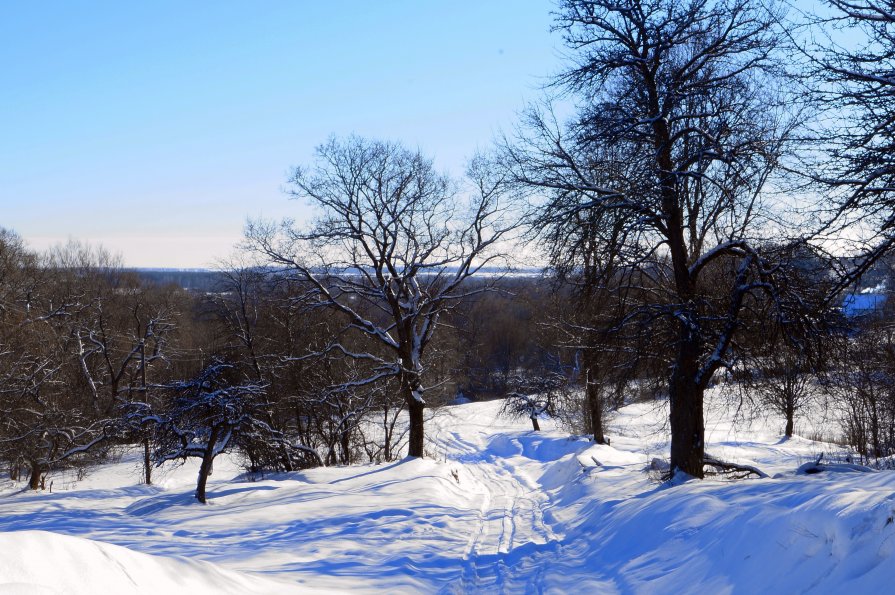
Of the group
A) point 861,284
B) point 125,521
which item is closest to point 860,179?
point 861,284

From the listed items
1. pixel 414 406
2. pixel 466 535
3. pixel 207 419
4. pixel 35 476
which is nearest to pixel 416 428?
pixel 414 406

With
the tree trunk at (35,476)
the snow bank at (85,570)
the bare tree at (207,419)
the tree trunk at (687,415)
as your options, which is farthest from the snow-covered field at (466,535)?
the tree trunk at (35,476)

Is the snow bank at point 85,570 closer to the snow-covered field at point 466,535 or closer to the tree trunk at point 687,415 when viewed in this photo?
the snow-covered field at point 466,535

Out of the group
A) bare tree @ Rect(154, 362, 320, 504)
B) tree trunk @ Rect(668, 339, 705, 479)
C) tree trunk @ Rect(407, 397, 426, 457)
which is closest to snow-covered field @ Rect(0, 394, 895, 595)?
tree trunk @ Rect(668, 339, 705, 479)

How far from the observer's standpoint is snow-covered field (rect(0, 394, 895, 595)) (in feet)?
16.9

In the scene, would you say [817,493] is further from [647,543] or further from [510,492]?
[510,492]

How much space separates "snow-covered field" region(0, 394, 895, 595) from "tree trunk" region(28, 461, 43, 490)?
6.94 metres

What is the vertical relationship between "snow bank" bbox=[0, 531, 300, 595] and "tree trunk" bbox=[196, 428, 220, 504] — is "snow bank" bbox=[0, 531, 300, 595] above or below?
above

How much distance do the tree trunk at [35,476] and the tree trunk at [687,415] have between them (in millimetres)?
25884

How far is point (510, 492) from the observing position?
57.5ft

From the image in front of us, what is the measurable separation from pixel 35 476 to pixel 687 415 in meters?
27.0

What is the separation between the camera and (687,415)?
11.3 meters

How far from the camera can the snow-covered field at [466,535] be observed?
5.15 meters

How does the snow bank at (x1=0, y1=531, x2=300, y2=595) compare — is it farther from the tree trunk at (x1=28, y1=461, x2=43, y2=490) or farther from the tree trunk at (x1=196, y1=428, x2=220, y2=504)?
the tree trunk at (x1=28, y1=461, x2=43, y2=490)
